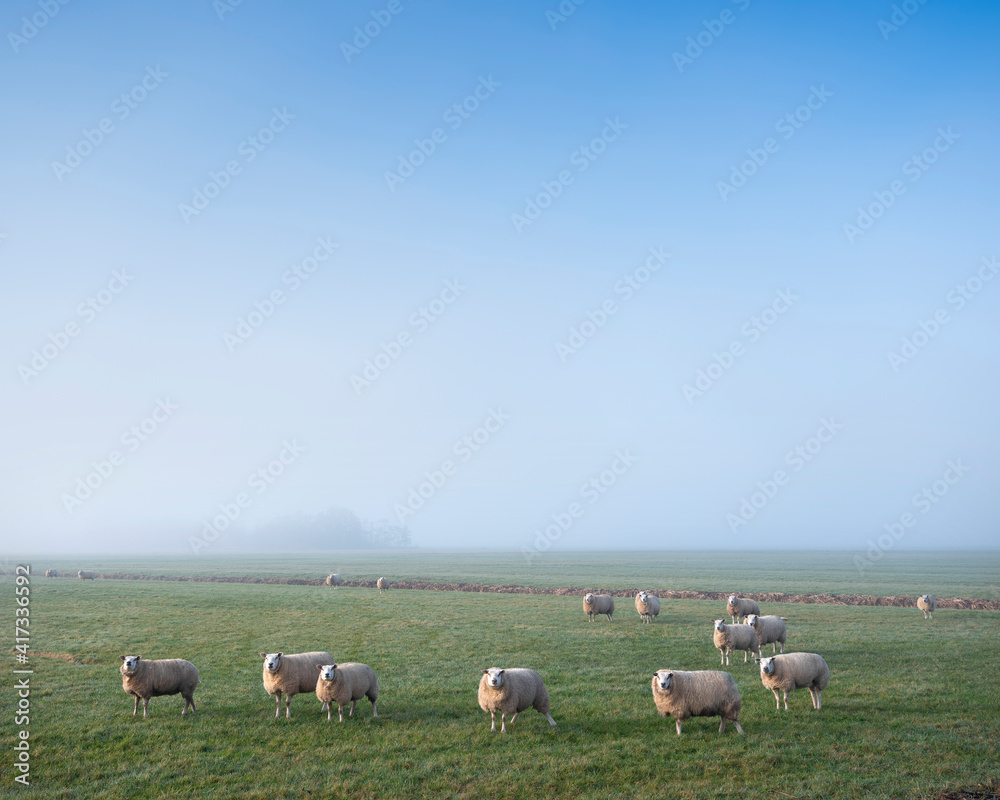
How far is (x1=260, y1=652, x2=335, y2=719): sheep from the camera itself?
1418 cm

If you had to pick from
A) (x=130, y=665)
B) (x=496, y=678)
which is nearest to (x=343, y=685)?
(x=496, y=678)

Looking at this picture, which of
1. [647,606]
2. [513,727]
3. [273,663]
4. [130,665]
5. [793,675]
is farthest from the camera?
[647,606]

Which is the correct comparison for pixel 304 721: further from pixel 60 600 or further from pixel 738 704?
pixel 60 600

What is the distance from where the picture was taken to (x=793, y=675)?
47.8 feet

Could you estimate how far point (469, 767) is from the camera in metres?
11.1

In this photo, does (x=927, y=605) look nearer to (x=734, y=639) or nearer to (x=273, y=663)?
(x=734, y=639)

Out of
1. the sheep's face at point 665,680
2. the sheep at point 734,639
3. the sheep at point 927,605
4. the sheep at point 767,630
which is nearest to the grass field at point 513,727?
the sheep at point 734,639

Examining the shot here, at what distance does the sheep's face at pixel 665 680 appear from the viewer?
42.7 ft

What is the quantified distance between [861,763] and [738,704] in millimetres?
2348

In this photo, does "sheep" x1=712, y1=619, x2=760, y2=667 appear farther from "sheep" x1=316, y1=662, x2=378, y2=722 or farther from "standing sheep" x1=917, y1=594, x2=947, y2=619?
"standing sheep" x1=917, y1=594, x2=947, y2=619

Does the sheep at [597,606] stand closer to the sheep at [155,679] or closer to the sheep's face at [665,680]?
the sheep's face at [665,680]

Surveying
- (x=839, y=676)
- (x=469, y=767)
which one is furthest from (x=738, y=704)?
→ (x=839, y=676)

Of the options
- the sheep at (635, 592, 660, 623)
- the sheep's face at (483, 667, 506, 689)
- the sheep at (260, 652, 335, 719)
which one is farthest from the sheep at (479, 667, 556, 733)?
the sheep at (635, 592, 660, 623)

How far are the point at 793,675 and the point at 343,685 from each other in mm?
10724
